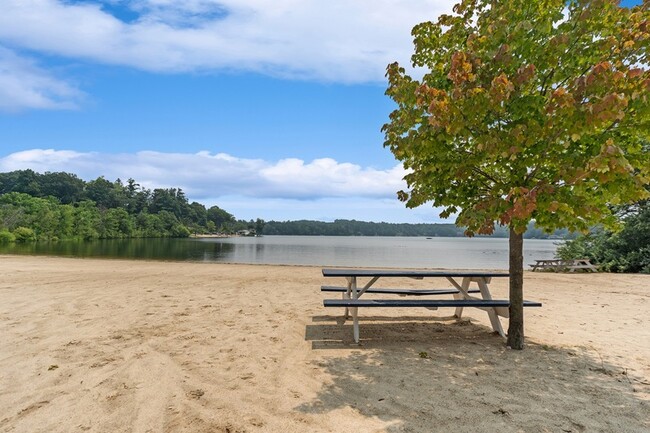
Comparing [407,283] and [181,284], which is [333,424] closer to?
[181,284]

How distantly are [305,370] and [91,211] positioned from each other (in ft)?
375

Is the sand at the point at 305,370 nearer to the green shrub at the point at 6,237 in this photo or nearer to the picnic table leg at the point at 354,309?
the picnic table leg at the point at 354,309

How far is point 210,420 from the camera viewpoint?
11.0 ft

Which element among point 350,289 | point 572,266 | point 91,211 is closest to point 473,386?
point 350,289

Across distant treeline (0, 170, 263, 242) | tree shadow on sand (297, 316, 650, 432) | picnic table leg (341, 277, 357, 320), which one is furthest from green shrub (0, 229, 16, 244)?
tree shadow on sand (297, 316, 650, 432)

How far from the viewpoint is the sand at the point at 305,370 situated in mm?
3424

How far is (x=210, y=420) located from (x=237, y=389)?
68cm

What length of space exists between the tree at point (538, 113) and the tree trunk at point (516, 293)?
691mm

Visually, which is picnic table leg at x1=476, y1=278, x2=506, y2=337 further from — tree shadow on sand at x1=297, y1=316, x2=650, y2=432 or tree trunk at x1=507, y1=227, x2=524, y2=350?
tree trunk at x1=507, y1=227, x2=524, y2=350

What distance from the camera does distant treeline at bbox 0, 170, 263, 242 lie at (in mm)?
75500

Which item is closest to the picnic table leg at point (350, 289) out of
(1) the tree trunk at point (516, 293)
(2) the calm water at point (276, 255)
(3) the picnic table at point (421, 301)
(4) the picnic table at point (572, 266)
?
(3) the picnic table at point (421, 301)

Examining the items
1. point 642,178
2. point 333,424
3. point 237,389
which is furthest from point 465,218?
point 237,389

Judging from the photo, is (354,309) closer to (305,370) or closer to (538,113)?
(305,370)

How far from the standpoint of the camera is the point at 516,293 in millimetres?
5637
